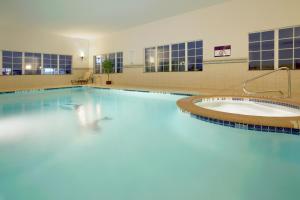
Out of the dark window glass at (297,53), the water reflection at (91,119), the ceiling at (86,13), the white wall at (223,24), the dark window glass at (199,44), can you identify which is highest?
the ceiling at (86,13)

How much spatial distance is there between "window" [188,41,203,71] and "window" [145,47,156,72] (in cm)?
190

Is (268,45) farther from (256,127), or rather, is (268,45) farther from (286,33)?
(256,127)

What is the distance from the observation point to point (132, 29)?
10.4 metres

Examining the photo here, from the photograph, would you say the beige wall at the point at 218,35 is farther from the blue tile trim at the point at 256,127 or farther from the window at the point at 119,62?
the blue tile trim at the point at 256,127

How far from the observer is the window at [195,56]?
7.97 m

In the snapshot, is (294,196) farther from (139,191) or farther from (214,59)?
(214,59)

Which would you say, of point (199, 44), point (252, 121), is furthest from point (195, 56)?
point (252, 121)

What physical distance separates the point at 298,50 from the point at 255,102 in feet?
8.64

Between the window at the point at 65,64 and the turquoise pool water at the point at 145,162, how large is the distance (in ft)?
28.4

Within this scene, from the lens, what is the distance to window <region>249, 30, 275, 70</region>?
6309mm

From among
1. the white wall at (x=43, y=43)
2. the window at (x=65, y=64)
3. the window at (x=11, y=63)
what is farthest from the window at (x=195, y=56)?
the window at (x=11, y=63)

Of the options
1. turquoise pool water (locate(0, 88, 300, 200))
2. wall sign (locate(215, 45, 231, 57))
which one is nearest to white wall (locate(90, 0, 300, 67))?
wall sign (locate(215, 45, 231, 57))

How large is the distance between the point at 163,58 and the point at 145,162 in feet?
24.2

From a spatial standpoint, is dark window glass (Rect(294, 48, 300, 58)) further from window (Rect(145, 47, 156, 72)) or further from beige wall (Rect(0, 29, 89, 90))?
A: beige wall (Rect(0, 29, 89, 90))
